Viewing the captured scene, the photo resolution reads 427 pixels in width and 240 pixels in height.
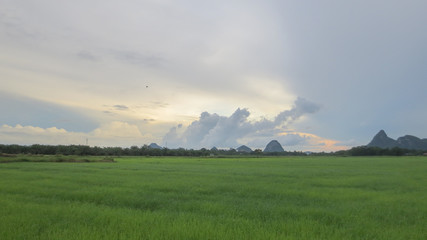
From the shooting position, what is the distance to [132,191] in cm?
1211

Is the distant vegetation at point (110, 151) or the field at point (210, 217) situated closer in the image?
the field at point (210, 217)

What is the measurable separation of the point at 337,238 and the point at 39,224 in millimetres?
6817

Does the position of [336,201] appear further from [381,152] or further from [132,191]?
[381,152]

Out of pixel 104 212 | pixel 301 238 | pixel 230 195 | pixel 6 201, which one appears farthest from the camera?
pixel 230 195

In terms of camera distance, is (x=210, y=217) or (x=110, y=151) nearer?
(x=210, y=217)

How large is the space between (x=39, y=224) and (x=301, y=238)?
6024 millimetres

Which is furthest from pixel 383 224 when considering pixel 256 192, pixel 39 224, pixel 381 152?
pixel 381 152

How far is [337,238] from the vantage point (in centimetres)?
612

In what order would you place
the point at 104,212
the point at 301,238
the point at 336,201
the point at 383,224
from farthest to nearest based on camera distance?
the point at 336,201, the point at 104,212, the point at 383,224, the point at 301,238

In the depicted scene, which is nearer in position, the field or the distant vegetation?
the field

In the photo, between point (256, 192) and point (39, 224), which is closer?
point (39, 224)

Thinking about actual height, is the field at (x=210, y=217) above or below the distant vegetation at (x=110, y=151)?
below

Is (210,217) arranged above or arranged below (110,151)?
below

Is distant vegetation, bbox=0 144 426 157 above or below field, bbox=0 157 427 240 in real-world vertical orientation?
above
